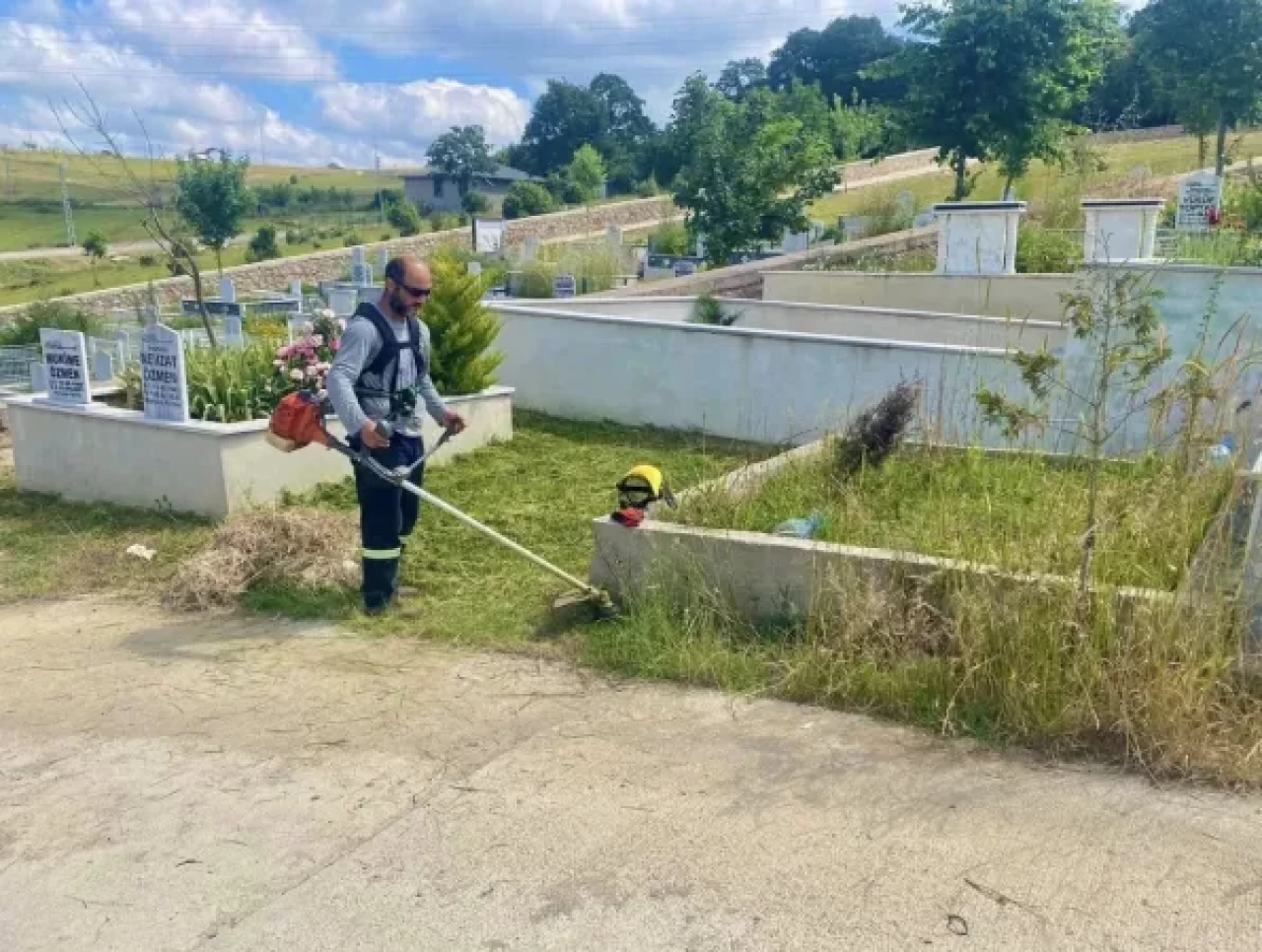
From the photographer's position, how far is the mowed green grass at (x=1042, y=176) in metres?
26.2

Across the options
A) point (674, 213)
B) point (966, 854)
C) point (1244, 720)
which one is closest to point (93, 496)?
point (966, 854)

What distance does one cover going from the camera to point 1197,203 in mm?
14555

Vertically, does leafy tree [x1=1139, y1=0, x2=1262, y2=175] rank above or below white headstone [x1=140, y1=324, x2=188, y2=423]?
above

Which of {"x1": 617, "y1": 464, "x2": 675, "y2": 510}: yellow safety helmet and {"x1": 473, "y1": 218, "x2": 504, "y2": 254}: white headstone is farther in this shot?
{"x1": 473, "y1": 218, "x2": 504, "y2": 254}: white headstone

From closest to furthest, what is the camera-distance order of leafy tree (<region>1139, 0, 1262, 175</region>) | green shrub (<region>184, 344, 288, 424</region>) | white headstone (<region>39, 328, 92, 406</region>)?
green shrub (<region>184, 344, 288, 424</region>) < white headstone (<region>39, 328, 92, 406</region>) < leafy tree (<region>1139, 0, 1262, 175</region>)

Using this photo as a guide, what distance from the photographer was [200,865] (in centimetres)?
330

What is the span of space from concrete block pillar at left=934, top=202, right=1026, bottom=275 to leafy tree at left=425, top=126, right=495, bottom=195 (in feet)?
216

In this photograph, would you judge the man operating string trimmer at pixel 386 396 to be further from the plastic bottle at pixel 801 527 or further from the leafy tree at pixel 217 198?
the leafy tree at pixel 217 198

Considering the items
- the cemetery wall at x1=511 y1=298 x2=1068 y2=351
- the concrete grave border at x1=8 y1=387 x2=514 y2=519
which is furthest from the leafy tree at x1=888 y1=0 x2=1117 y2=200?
the concrete grave border at x1=8 y1=387 x2=514 y2=519

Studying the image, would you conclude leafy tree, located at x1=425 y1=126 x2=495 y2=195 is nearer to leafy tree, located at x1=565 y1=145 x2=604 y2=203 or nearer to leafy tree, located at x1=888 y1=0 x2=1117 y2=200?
leafy tree, located at x1=565 y1=145 x2=604 y2=203

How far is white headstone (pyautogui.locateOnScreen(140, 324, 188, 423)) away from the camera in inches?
288

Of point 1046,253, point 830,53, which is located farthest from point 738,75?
point 1046,253

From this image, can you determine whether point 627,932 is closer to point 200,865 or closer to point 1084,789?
point 200,865

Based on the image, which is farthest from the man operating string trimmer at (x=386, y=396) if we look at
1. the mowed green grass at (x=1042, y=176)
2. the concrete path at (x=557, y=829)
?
the mowed green grass at (x=1042, y=176)
